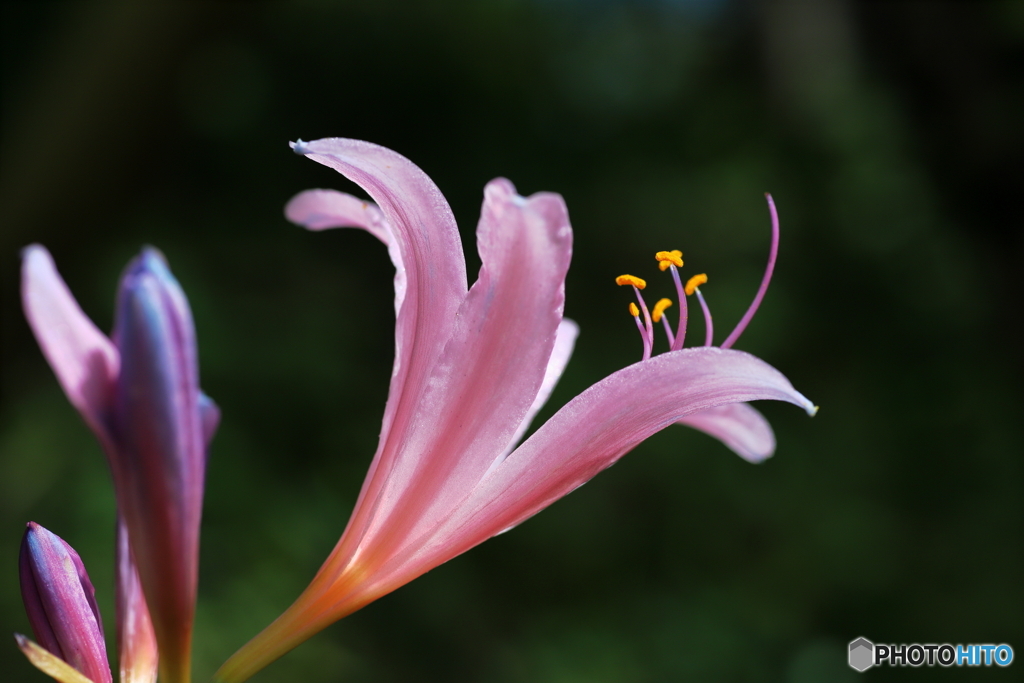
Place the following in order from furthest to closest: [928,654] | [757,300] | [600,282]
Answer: [600,282], [928,654], [757,300]

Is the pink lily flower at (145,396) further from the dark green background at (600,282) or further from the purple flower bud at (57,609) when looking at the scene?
the dark green background at (600,282)

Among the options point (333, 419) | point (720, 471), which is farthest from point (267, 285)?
point (720, 471)

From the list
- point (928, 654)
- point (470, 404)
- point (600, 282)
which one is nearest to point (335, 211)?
point (470, 404)

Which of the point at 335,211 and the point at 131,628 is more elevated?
the point at 335,211

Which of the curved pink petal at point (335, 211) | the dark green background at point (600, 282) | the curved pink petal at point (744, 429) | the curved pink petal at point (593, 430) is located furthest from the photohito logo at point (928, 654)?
the curved pink petal at point (335, 211)

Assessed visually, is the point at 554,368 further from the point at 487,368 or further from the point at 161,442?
the point at 161,442

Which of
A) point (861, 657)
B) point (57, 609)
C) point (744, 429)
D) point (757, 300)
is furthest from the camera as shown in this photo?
point (861, 657)

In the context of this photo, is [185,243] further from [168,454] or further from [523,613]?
[168,454]
